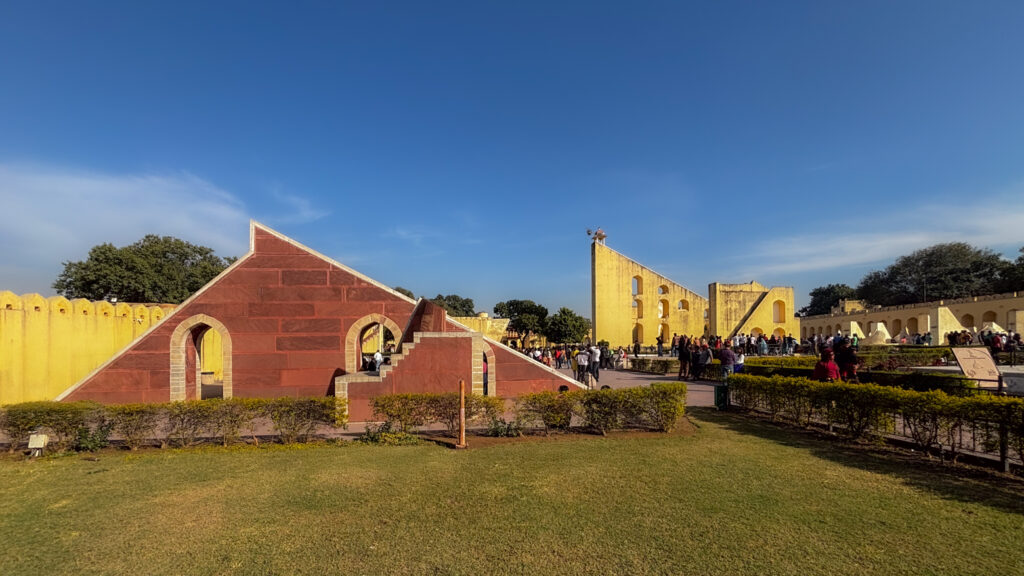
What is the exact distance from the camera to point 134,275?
121 ft

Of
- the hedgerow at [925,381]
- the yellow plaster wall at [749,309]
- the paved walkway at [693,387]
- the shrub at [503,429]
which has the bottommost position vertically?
the paved walkway at [693,387]

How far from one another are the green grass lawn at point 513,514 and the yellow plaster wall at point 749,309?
30.5 m

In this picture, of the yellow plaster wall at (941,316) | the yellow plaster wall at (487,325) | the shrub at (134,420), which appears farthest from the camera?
the yellow plaster wall at (487,325)

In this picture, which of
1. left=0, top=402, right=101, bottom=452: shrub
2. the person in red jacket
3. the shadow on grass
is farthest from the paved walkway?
left=0, top=402, right=101, bottom=452: shrub

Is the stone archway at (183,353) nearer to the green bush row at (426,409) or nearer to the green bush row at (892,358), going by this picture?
the green bush row at (426,409)

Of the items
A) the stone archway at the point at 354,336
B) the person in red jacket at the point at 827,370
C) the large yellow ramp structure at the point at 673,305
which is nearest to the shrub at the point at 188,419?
the stone archway at the point at 354,336

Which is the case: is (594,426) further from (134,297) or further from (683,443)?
(134,297)

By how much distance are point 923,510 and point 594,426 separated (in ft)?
15.6

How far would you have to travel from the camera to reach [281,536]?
4.44m

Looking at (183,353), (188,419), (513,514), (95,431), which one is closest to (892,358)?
(513,514)

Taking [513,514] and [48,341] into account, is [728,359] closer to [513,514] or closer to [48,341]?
[513,514]

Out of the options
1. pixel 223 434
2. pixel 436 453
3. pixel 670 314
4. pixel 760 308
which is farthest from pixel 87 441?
pixel 760 308

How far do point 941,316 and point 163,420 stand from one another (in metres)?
38.3

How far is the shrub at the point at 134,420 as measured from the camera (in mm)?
7809
